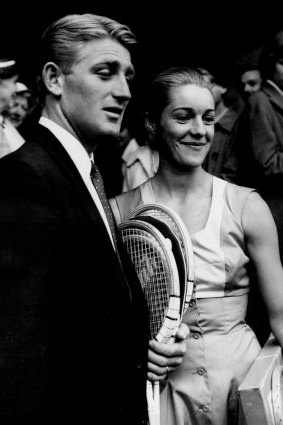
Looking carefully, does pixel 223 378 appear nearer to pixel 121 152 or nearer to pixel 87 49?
pixel 87 49

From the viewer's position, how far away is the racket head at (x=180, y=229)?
2193 millimetres

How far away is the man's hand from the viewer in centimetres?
217

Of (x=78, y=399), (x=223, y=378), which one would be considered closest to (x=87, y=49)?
(x=78, y=399)

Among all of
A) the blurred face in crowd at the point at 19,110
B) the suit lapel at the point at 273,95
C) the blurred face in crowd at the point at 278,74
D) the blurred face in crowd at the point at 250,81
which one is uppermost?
the blurred face in crowd at the point at 278,74

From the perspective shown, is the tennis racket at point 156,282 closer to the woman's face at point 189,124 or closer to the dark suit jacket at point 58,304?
the dark suit jacket at point 58,304

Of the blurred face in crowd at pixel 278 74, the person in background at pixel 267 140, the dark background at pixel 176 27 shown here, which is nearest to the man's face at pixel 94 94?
the person in background at pixel 267 140

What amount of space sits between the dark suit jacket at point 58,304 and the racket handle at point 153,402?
33 centimetres

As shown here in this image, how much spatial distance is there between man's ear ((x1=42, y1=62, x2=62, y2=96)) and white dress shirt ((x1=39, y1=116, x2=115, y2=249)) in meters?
0.10

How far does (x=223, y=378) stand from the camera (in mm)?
2412

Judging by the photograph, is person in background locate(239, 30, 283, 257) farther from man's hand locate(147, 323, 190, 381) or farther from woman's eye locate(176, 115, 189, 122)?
man's hand locate(147, 323, 190, 381)

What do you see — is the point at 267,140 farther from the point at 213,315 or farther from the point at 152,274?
the point at 152,274

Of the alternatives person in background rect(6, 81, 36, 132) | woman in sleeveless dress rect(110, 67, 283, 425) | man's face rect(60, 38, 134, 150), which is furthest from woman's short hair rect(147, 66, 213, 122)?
person in background rect(6, 81, 36, 132)

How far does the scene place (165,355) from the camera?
2.19 m

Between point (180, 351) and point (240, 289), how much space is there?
463 mm
